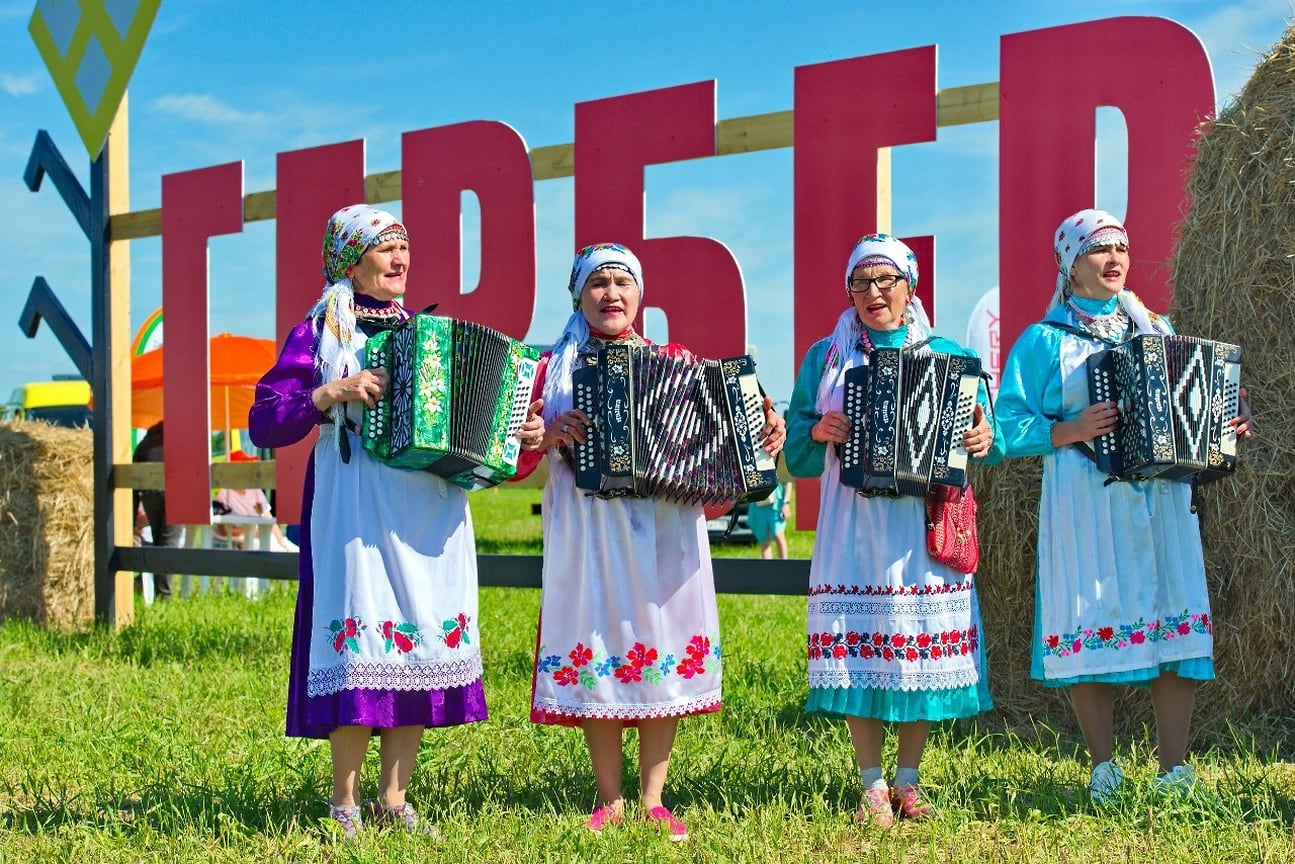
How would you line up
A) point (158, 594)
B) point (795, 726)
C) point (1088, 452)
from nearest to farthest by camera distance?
1. point (1088, 452)
2. point (795, 726)
3. point (158, 594)

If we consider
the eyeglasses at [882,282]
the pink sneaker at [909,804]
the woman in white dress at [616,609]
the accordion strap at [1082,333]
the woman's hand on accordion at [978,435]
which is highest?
the eyeglasses at [882,282]

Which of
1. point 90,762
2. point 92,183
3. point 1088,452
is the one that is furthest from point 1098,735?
point 92,183

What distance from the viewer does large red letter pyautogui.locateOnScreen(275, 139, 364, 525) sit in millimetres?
7922

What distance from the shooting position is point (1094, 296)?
4.17 meters

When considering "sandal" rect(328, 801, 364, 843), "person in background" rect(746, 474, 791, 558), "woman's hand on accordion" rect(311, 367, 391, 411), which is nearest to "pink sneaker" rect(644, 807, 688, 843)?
"sandal" rect(328, 801, 364, 843)

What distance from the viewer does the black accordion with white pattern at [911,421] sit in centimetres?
376

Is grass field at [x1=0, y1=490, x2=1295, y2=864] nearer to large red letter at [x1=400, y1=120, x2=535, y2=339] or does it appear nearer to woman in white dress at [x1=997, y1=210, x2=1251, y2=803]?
woman in white dress at [x1=997, y1=210, x2=1251, y2=803]

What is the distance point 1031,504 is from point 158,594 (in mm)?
8373

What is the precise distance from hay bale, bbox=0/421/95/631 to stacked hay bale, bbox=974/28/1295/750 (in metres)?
6.83

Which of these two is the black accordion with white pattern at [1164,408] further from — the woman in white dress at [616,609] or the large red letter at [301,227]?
the large red letter at [301,227]

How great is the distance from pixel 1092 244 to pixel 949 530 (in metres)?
1.06

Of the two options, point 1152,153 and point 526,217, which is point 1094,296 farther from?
point 526,217

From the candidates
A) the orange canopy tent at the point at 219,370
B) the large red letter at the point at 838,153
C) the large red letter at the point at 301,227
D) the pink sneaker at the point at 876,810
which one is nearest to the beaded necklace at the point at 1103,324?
the pink sneaker at the point at 876,810

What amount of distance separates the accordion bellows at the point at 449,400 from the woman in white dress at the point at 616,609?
168 mm
